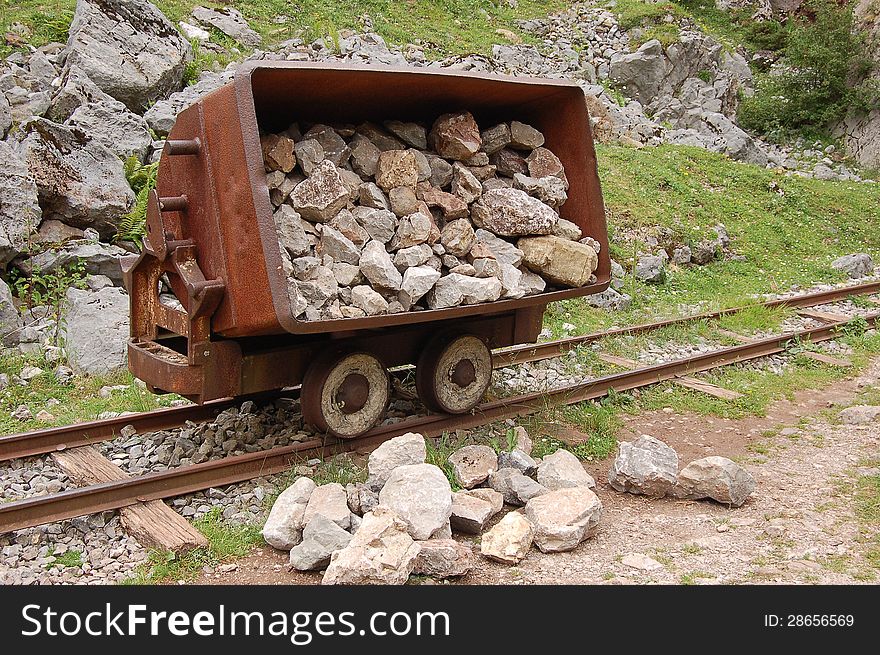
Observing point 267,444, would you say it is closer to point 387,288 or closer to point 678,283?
point 387,288

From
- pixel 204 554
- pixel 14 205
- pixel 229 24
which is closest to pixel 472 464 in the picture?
pixel 204 554

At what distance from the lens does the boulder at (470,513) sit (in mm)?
4773

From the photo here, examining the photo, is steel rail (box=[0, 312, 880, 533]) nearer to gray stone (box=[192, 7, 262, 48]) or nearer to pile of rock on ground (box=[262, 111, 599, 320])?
pile of rock on ground (box=[262, 111, 599, 320])

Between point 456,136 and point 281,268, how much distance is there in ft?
6.75

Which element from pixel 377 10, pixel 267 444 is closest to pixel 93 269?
pixel 267 444

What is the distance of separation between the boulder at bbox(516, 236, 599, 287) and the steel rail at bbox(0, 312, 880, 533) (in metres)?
1.25

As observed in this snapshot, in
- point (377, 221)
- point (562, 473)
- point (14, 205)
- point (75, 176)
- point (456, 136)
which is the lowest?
point (562, 473)

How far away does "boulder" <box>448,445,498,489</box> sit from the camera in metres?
5.34

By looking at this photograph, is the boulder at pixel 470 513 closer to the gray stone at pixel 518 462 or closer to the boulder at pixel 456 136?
the gray stone at pixel 518 462

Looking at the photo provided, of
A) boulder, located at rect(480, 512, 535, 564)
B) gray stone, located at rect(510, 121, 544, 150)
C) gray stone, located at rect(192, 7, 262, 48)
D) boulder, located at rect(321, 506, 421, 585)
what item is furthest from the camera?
gray stone, located at rect(192, 7, 262, 48)

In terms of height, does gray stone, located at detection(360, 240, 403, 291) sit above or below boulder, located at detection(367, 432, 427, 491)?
above

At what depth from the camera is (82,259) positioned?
9.20 metres

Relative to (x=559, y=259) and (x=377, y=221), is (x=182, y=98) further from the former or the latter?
(x=559, y=259)

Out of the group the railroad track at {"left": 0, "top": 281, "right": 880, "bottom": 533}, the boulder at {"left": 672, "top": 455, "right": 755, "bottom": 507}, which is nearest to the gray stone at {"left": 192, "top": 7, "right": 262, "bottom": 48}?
the railroad track at {"left": 0, "top": 281, "right": 880, "bottom": 533}
